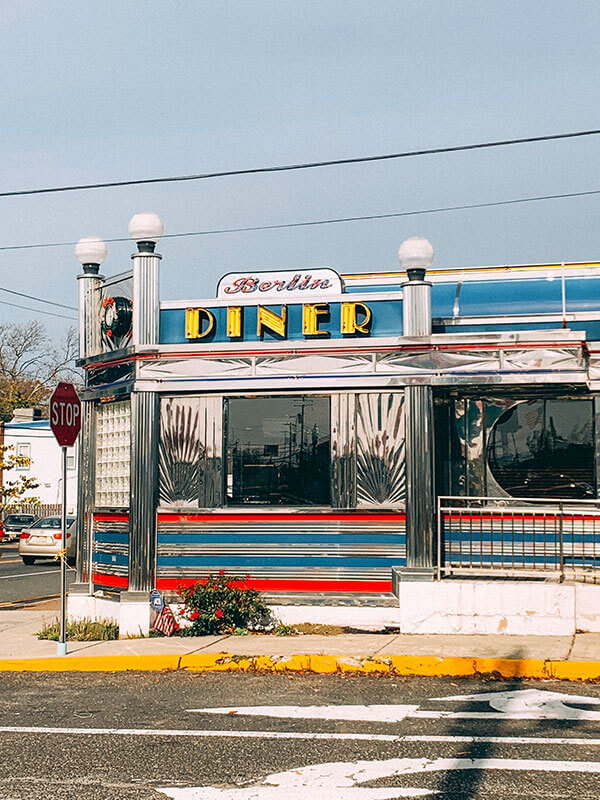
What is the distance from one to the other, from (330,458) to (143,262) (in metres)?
3.52

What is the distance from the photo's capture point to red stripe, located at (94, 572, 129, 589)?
45.4ft

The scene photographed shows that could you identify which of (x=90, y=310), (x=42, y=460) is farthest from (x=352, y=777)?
(x=42, y=460)

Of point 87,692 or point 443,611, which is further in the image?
point 443,611

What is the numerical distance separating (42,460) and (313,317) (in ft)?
173

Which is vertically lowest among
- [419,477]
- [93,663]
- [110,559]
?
[93,663]

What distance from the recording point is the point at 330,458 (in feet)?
43.7

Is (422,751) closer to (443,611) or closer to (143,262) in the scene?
(443,611)

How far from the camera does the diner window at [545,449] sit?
13.2 meters

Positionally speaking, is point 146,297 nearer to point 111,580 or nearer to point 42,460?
point 111,580

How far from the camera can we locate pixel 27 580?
26141 millimetres

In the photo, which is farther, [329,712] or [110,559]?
[110,559]

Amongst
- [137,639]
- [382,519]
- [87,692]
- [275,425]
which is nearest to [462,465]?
[382,519]

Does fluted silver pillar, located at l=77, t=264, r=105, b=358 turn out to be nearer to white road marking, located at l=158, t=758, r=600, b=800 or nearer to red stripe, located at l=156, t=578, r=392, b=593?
red stripe, located at l=156, t=578, r=392, b=593

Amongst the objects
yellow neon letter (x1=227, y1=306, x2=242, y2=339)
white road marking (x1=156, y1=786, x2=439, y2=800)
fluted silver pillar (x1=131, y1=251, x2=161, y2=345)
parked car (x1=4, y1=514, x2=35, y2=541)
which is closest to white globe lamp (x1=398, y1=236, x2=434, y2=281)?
yellow neon letter (x1=227, y1=306, x2=242, y2=339)
